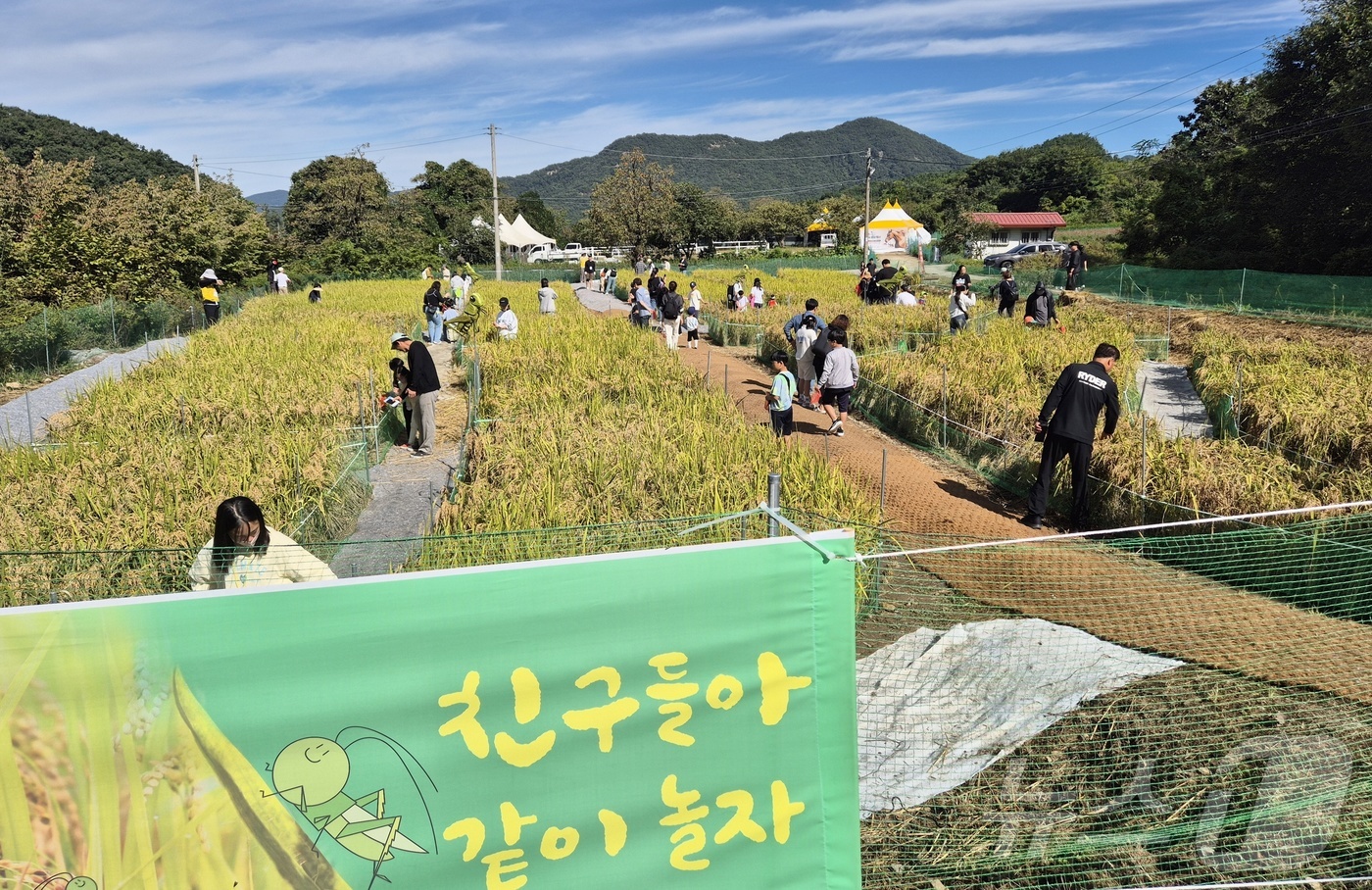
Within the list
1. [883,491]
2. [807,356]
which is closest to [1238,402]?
[807,356]

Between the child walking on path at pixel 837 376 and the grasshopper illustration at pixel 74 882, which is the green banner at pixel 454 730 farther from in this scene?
the child walking on path at pixel 837 376

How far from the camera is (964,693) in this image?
3832 mm

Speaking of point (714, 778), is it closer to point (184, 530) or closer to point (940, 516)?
point (184, 530)

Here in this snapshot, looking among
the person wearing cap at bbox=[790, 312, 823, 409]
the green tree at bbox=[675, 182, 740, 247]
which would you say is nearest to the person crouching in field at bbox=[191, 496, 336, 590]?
the person wearing cap at bbox=[790, 312, 823, 409]

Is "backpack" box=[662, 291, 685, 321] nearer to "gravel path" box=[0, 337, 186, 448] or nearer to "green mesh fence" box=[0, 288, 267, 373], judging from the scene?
"gravel path" box=[0, 337, 186, 448]

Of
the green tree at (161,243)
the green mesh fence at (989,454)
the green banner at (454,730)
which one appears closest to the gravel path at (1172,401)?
the green mesh fence at (989,454)

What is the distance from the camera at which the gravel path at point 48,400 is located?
417 inches

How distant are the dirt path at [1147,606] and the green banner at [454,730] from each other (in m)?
1.03

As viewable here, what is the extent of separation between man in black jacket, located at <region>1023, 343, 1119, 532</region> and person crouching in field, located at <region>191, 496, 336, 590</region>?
558 centimetres

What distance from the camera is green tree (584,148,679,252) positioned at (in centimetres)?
3906

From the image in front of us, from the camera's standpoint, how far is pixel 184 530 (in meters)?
5.47

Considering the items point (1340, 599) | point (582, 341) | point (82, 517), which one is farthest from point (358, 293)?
point (1340, 599)

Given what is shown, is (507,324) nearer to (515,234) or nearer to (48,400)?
(48,400)

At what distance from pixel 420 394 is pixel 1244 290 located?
18770mm
